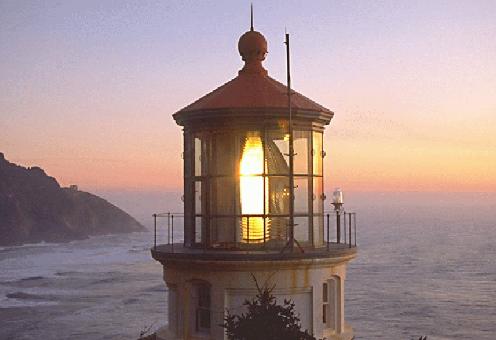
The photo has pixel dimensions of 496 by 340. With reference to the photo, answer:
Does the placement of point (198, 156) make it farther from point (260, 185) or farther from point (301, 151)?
point (301, 151)

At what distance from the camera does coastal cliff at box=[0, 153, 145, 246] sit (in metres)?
155

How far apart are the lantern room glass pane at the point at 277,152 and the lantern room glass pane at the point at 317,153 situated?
0.45 metres

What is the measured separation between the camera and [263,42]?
1045 cm

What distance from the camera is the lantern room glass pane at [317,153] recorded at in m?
9.92

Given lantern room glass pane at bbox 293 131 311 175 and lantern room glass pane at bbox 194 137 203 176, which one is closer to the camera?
lantern room glass pane at bbox 293 131 311 175

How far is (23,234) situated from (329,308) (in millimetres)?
149645

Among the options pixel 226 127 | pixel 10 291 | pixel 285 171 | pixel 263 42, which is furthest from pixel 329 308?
pixel 10 291

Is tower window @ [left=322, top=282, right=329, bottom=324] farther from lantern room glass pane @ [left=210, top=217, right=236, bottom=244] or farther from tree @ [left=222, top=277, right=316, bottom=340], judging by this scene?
tree @ [left=222, top=277, right=316, bottom=340]

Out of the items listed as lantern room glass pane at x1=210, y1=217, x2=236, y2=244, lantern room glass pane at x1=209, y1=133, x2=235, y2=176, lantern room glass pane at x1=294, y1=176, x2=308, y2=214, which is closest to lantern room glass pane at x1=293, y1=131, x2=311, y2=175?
lantern room glass pane at x1=294, y1=176, x2=308, y2=214

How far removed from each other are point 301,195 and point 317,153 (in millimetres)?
638

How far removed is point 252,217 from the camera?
9.47 meters

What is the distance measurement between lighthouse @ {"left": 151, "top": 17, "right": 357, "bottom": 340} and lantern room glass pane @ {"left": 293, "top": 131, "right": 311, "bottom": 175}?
0.04 ft

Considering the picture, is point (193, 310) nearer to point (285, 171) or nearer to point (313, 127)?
point (285, 171)

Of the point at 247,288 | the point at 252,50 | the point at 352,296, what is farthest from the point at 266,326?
the point at 352,296
